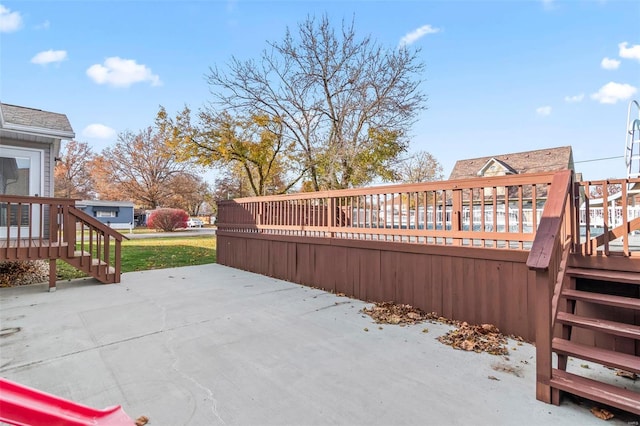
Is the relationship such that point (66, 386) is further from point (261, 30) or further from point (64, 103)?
point (64, 103)

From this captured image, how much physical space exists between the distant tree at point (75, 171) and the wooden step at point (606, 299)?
3585 centimetres

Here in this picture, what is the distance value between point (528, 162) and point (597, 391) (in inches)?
849

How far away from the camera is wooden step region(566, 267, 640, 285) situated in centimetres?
247

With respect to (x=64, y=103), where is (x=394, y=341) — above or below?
below

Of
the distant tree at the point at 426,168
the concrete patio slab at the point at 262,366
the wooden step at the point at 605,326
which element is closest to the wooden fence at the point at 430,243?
the wooden step at the point at 605,326

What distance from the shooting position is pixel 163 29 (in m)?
8.59

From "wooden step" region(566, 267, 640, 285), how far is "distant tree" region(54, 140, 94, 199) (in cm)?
3584

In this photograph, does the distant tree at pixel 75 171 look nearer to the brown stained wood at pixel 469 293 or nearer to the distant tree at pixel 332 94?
the distant tree at pixel 332 94

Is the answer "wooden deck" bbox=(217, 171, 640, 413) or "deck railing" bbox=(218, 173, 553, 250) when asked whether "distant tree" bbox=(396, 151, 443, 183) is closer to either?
"deck railing" bbox=(218, 173, 553, 250)

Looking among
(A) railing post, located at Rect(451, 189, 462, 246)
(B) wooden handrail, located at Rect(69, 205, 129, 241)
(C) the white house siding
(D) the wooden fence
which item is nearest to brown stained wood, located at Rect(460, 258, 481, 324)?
(D) the wooden fence

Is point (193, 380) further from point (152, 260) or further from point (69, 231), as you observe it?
point (152, 260)

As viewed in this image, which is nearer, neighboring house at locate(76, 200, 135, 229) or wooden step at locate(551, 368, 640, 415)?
wooden step at locate(551, 368, 640, 415)

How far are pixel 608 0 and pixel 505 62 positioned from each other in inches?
123

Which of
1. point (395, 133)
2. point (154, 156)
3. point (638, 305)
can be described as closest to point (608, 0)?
point (395, 133)
